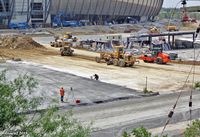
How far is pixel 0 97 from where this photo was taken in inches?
392

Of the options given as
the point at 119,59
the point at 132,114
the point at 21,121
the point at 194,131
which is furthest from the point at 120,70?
the point at 21,121

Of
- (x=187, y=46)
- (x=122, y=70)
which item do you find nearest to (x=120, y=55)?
(x=122, y=70)

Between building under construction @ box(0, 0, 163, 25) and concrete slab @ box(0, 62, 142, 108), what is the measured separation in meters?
80.5

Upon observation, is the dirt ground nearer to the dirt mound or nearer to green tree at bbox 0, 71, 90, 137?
the dirt mound

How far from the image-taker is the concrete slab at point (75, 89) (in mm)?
33216

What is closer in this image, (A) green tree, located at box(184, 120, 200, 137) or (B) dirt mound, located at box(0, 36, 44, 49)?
(A) green tree, located at box(184, 120, 200, 137)

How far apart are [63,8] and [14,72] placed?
96.1 metres

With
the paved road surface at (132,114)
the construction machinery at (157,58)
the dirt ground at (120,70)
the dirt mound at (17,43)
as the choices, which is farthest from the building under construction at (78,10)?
the paved road surface at (132,114)

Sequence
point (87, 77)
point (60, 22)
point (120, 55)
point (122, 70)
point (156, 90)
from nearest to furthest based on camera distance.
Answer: point (156, 90) → point (87, 77) → point (122, 70) → point (120, 55) → point (60, 22)

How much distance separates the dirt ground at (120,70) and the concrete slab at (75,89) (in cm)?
208

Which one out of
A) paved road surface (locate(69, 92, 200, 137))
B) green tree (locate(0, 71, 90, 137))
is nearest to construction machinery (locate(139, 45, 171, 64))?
paved road surface (locate(69, 92, 200, 137))

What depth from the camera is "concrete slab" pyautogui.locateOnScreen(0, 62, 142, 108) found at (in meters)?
33.2

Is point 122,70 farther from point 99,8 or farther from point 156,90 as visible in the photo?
point 99,8

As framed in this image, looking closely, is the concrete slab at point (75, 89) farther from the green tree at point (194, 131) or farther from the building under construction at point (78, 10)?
the building under construction at point (78, 10)
